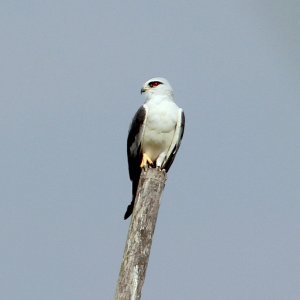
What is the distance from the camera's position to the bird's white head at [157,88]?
11812mm

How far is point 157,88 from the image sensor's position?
11891 mm

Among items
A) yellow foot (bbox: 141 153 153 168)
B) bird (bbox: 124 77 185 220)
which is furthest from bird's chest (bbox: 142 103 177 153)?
yellow foot (bbox: 141 153 153 168)

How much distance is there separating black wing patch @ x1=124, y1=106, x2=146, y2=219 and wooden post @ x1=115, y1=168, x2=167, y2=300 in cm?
305

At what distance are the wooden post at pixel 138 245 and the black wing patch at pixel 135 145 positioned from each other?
305 cm

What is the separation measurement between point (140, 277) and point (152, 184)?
40.6 inches

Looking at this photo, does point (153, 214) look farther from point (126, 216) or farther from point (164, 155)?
point (164, 155)

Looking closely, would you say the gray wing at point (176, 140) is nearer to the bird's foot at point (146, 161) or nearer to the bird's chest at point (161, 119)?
the bird's chest at point (161, 119)

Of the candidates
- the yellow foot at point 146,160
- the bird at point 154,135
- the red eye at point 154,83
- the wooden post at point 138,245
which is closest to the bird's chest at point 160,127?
the bird at point 154,135

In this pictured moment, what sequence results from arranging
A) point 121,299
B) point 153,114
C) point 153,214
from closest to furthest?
1. point 121,299
2. point 153,214
3. point 153,114

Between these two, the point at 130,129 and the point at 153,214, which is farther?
the point at 130,129

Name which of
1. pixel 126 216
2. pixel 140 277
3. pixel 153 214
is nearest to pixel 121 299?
pixel 140 277

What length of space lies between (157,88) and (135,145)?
900mm

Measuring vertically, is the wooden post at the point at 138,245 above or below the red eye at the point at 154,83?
below

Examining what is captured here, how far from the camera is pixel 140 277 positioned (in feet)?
24.7
